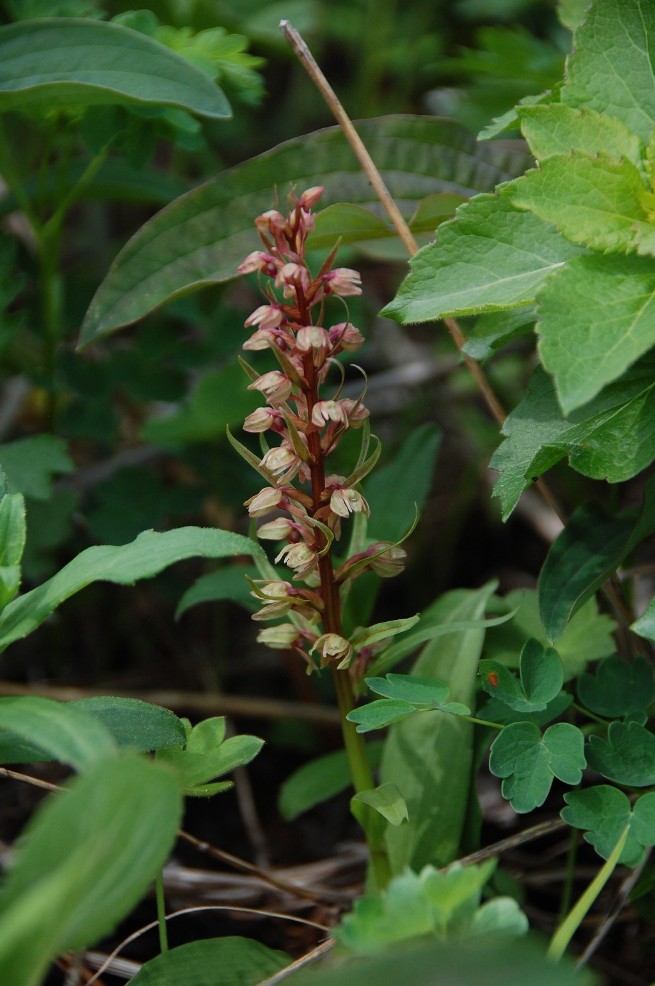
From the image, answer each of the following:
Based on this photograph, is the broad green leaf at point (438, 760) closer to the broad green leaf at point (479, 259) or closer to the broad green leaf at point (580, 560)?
the broad green leaf at point (580, 560)

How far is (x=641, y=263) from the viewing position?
1227mm

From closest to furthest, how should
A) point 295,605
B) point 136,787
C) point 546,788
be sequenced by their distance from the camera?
point 136,787 → point 546,788 → point 295,605

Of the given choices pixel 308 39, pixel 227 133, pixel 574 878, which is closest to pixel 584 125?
pixel 574 878

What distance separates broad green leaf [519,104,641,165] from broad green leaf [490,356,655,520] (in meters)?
0.29

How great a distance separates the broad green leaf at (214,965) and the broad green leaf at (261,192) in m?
0.93

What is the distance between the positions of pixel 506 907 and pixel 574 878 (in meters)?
0.69

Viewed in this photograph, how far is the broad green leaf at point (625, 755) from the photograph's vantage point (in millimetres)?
1228

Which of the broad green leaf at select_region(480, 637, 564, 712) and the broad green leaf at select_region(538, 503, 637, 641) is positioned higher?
the broad green leaf at select_region(538, 503, 637, 641)

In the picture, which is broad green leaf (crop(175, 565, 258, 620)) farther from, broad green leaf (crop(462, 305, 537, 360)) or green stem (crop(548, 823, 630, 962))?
green stem (crop(548, 823, 630, 962))

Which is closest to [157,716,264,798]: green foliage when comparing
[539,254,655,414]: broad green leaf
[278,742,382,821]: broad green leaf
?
[278,742,382,821]: broad green leaf

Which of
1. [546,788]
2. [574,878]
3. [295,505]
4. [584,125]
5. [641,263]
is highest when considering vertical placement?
[584,125]

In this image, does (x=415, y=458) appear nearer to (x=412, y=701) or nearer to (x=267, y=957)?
(x=412, y=701)

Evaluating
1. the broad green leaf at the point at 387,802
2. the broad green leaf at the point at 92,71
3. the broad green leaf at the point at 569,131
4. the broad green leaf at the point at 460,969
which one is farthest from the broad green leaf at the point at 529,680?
the broad green leaf at the point at 92,71

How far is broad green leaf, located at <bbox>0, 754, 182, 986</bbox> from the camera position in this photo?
0.77m
